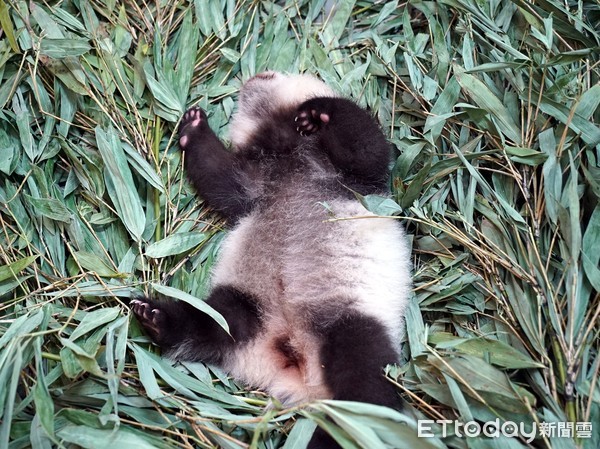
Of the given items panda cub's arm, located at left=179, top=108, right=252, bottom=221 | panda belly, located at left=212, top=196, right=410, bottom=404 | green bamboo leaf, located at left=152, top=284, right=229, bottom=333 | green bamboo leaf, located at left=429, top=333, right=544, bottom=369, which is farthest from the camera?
panda cub's arm, located at left=179, top=108, right=252, bottom=221

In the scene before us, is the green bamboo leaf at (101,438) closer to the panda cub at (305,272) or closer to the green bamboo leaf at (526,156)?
the panda cub at (305,272)

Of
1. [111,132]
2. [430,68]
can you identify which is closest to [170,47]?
[111,132]

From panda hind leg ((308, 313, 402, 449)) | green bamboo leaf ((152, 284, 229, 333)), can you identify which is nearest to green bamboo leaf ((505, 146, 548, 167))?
panda hind leg ((308, 313, 402, 449))

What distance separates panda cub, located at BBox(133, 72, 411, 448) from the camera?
191 centimetres

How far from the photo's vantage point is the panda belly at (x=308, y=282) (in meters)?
1.96

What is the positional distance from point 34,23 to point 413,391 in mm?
1968

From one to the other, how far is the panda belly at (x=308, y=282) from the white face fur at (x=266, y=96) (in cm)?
44

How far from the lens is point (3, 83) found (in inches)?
87.2

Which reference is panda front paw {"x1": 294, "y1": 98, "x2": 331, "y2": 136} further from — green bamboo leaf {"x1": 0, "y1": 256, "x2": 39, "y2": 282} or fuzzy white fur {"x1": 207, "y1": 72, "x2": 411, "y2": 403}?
green bamboo leaf {"x1": 0, "y1": 256, "x2": 39, "y2": 282}

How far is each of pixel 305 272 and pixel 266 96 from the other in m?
0.77

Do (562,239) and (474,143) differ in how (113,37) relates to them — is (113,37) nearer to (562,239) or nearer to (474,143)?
(474,143)
